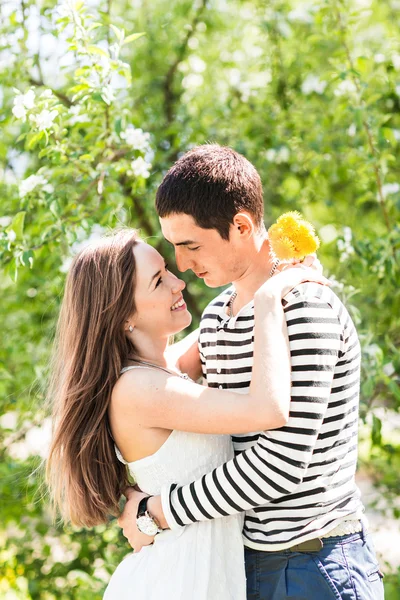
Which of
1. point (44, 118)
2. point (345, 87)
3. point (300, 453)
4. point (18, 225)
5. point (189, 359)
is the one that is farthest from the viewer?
point (345, 87)

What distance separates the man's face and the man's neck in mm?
29

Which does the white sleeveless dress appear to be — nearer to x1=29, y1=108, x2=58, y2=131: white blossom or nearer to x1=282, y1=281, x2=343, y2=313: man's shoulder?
x1=282, y1=281, x2=343, y2=313: man's shoulder

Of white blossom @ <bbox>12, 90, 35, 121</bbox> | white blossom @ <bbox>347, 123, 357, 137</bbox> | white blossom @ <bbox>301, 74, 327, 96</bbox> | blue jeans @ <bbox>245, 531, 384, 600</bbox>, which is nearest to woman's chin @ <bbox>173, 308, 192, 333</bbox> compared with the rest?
blue jeans @ <bbox>245, 531, 384, 600</bbox>

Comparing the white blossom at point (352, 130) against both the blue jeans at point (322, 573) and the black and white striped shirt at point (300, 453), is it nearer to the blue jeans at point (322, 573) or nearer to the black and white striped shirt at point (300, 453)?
the black and white striped shirt at point (300, 453)

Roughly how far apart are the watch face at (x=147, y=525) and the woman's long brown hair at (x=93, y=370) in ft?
0.55

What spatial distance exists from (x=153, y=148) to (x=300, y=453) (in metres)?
2.25

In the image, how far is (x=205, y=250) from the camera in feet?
6.91

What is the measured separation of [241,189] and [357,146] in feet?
5.63

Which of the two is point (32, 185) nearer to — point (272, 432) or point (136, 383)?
point (136, 383)

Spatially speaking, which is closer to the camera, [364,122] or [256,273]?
[256,273]

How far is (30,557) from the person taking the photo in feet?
13.4

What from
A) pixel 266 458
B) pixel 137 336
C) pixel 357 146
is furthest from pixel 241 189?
pixel 357 146

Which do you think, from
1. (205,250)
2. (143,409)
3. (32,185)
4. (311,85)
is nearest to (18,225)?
(32,185)

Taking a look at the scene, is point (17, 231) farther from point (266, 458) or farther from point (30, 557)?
point (30, 557)
